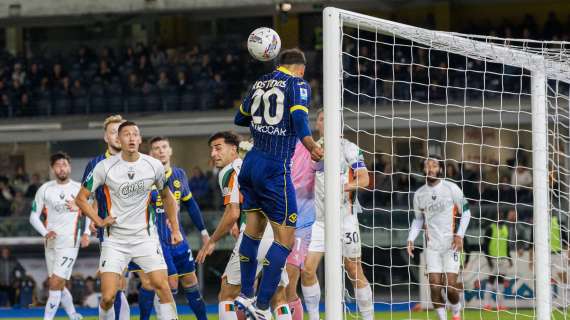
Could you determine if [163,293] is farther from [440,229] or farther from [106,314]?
[440,229]

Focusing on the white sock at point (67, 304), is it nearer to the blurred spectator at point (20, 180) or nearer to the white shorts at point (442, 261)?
the white shorts at point (442, 261)

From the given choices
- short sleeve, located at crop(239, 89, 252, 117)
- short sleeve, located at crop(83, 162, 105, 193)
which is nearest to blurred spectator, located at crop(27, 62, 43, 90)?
short sleeve, located at crop(83, 162, 105, 193)

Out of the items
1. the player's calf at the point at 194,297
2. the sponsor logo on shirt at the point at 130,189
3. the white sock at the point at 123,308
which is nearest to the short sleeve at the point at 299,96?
the sponsor logo on shirt at the point at 130,189

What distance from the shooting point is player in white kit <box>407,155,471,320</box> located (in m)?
13.4

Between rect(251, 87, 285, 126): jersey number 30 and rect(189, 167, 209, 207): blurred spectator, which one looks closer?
rect(251, 87, 285, 126): jersey number 30

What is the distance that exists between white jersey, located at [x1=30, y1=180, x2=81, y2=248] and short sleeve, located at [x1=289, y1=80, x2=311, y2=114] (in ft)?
24.3

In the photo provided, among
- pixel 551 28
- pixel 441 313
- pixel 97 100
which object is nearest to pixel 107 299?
pixel 441 313

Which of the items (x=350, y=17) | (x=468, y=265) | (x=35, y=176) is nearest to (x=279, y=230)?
(x=350, y=17)

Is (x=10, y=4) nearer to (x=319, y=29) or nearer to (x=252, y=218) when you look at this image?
(x=319, y=29)

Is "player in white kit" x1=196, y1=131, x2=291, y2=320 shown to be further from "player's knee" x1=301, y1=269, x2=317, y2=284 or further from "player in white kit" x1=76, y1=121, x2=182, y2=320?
"player's knee" x1=301, y1=269, x2=317, y2=284

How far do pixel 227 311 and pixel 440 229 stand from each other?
180 inches

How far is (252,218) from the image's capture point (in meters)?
8.91

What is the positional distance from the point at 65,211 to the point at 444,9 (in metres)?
17.0

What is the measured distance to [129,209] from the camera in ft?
34.1
